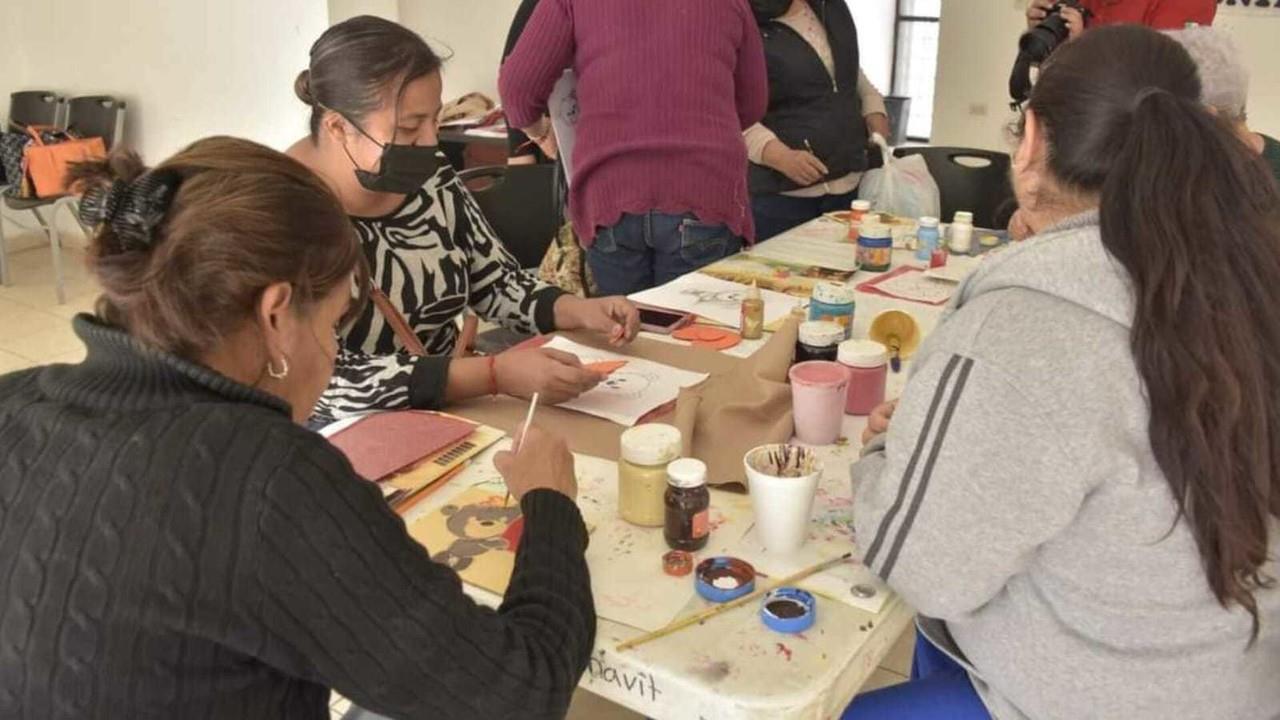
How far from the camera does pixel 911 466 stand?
1004 millimetres

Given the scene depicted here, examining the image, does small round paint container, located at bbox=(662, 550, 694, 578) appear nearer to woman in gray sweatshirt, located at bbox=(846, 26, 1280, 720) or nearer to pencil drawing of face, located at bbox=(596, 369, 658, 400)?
woman in gray sweatshirt, located at bbox=(846, 26, 1280, 720)

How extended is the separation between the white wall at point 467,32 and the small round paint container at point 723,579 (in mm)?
4232

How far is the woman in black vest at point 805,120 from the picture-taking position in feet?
9.36

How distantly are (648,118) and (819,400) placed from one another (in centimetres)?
109

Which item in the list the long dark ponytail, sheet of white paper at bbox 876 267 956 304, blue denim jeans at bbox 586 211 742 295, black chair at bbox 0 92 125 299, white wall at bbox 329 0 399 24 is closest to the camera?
the long dark ponytail

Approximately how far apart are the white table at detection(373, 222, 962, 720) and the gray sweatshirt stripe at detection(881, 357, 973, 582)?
0.07 meters

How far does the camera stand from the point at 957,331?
39.5 inches

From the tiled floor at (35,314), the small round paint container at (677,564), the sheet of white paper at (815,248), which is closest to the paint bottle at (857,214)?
the sheet of white paper at (815,248)

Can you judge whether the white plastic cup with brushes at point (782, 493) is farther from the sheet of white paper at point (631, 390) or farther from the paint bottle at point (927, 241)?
the paint bottle at point (927, 241)

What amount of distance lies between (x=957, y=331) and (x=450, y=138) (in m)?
4.00

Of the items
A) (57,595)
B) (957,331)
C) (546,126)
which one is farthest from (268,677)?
(546,126)

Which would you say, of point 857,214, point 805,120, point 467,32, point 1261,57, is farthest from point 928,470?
point 467,32

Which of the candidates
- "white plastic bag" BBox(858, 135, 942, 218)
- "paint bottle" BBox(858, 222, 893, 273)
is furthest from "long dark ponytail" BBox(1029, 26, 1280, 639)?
"white plastic bag" BBox(858, 135, 942, 218)

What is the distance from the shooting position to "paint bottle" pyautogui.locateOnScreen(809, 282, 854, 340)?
185 centimetres
